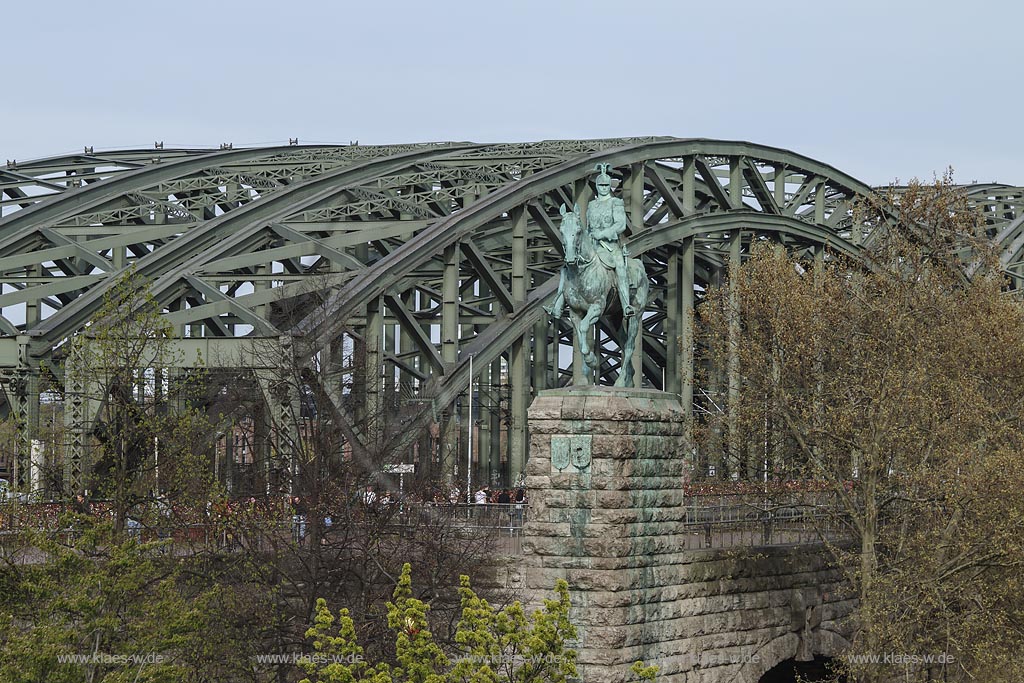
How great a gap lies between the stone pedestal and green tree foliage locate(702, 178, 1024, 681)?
221 inches

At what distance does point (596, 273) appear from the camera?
27938 mm

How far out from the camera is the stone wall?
26781 mm

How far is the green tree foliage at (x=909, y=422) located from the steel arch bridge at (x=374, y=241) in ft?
20.5

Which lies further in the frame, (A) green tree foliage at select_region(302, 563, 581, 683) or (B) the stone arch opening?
(B) the stone arch opening

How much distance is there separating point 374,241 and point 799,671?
1539 cm

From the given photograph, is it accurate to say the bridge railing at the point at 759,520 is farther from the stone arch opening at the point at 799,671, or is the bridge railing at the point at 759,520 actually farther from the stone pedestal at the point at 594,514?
the stone arch opening at the point at 799,671

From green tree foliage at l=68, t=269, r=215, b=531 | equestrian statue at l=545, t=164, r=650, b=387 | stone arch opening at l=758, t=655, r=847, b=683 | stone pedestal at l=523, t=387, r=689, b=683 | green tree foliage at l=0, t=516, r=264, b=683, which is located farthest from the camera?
stone arch opening at l=758, t=655, r=847, b=683

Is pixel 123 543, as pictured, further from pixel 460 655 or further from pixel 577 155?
pixel 577 155

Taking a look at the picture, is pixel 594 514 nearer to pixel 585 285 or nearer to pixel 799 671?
pixel 585 285

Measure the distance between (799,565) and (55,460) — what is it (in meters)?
14.5

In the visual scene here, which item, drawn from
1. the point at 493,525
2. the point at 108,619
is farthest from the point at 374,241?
the point at 108,619

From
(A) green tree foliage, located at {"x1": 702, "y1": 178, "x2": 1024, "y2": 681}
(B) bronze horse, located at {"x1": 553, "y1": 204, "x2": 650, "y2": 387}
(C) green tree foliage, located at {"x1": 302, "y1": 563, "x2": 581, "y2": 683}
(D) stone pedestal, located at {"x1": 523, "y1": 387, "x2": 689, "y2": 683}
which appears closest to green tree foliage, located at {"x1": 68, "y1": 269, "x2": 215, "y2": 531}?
(D) stone pedestal, located at {"x1": 523, "y1": 387, "x2": 689, "y2": 683}

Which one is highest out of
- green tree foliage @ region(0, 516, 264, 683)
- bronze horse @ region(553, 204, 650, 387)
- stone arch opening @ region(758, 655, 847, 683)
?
bronze horse @ region(553, 204, 650, 387)

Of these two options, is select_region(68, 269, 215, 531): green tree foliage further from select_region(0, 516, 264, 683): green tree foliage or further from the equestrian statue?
the equestrian statue
